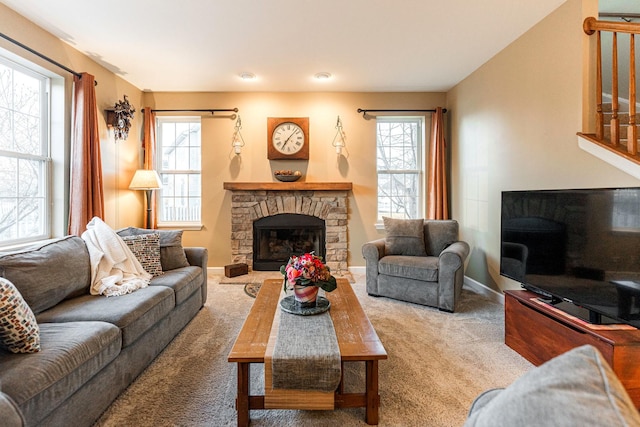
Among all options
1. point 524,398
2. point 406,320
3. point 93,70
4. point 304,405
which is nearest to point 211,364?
point 304,405

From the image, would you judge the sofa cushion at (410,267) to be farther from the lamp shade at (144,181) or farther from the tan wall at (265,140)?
the lamp shade at (144,181)

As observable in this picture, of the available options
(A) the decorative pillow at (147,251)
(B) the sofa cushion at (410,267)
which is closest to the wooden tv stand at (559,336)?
(B) the sofa cushion at (410,267)

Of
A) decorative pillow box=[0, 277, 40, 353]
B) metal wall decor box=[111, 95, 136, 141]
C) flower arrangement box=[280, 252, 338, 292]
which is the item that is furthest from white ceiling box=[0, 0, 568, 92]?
decorative pillow box=[0, 277, 40, 353]

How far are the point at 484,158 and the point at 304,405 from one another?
3395 millimetres

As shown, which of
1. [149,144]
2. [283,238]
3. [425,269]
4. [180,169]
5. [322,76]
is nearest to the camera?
[425,269]

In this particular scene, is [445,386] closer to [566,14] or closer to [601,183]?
[601,183]

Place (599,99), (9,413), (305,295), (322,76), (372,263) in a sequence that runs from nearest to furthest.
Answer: (9,413) < (305,295) < (599,99) < (372,263) < (322,76)

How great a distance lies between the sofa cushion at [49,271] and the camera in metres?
1.83

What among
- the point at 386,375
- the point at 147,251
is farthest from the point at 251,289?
the point at 386,375

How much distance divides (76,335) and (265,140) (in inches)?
140

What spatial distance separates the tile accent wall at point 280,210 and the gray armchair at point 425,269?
109 cm

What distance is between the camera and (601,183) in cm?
224

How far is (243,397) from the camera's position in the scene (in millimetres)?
1561

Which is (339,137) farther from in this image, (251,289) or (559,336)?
(559,336)
